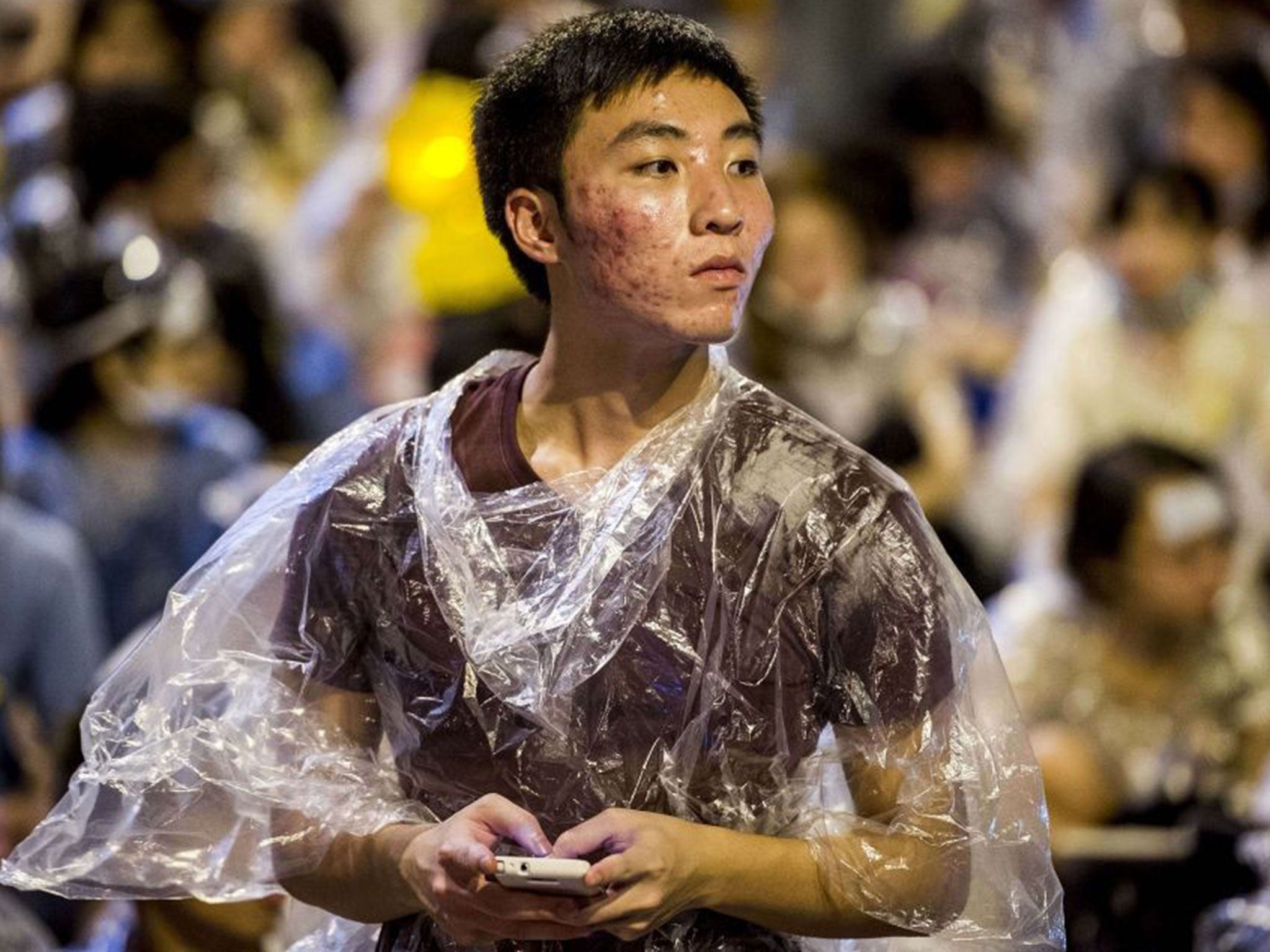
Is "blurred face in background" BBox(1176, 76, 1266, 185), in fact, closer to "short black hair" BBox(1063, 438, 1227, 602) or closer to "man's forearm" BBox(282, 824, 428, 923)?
"short black hair" BBox(1063, 438, 1227, 602)

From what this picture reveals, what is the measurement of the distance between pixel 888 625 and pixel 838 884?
0.30 meters

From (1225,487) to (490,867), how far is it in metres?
3.62

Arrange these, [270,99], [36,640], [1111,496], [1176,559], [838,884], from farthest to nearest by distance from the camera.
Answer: [270,99] < [1111,496] < [1176,559] < [36,640] < [838,884]

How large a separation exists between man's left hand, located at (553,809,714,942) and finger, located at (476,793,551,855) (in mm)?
22

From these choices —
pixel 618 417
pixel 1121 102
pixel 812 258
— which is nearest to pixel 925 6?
pixel 1121 102

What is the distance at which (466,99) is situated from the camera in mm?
6711

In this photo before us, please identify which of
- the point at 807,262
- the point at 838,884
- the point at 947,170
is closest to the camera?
the point at 838,884

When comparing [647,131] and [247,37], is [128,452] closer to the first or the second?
[647,131]

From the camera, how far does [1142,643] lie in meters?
5.31

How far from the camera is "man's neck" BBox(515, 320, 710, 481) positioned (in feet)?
9.36

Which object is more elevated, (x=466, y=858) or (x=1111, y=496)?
(x=466, y=858)

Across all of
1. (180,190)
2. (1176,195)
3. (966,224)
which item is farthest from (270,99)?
(1176,195)

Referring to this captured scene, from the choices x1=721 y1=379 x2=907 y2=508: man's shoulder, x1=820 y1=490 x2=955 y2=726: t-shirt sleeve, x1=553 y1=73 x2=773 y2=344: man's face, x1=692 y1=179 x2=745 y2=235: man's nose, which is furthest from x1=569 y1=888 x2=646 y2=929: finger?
x1=692 y1=179 x2=745 y2=235: man's nose

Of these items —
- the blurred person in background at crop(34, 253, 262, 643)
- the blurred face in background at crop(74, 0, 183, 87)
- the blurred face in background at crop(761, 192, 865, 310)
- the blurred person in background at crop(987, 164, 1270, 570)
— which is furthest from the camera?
the blurred face in background at crop(74, 0, 183, 87)
